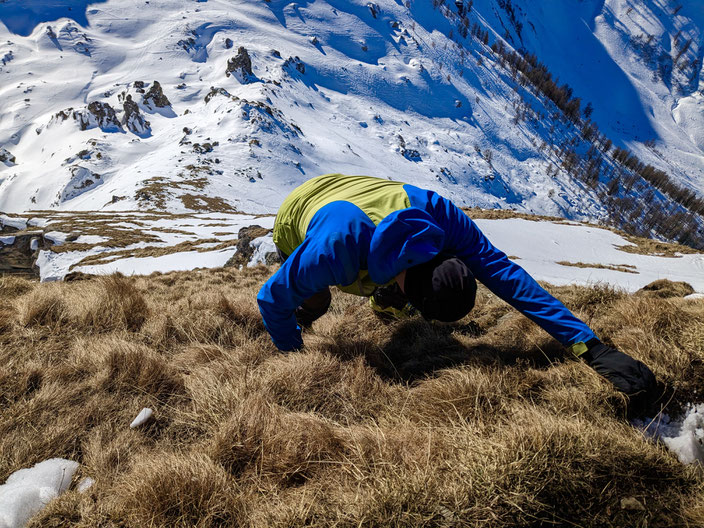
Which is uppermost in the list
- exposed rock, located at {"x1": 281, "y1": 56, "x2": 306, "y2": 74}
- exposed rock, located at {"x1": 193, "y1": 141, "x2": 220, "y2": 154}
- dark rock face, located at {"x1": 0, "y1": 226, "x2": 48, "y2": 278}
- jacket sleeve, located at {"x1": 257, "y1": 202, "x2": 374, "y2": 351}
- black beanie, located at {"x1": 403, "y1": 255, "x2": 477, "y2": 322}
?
black beanie, located at {"x1": 403, "y1": 255, "x2": 477, "y2": 322}

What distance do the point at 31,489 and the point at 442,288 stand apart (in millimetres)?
2097

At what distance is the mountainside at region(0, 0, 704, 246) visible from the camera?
260ft

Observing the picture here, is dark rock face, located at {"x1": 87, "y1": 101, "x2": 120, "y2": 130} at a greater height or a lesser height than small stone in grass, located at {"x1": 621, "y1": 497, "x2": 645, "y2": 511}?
lesser

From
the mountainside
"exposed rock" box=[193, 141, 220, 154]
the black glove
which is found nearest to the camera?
the black glove

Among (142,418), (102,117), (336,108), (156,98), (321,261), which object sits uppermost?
(321,261)

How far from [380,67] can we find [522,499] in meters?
141

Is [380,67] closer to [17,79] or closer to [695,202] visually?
[695,202]

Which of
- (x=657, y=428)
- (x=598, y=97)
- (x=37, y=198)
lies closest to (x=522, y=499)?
(x=657, y=428)

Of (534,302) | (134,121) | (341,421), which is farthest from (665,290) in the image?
(134,121)

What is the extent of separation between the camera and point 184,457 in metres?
1.47

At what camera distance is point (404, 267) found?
1938 mm

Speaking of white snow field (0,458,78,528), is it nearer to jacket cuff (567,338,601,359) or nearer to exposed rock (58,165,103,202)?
jacket cuff (567,338,601,359)

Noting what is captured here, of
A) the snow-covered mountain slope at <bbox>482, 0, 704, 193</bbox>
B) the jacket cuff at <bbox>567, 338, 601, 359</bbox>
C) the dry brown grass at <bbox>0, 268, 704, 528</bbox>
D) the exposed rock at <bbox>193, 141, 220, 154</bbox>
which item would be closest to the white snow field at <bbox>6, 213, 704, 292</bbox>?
the dry brown grass at <bbox>0, 268, 704, 528</bbox>

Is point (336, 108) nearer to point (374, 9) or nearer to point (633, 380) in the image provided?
point (374, 9)
